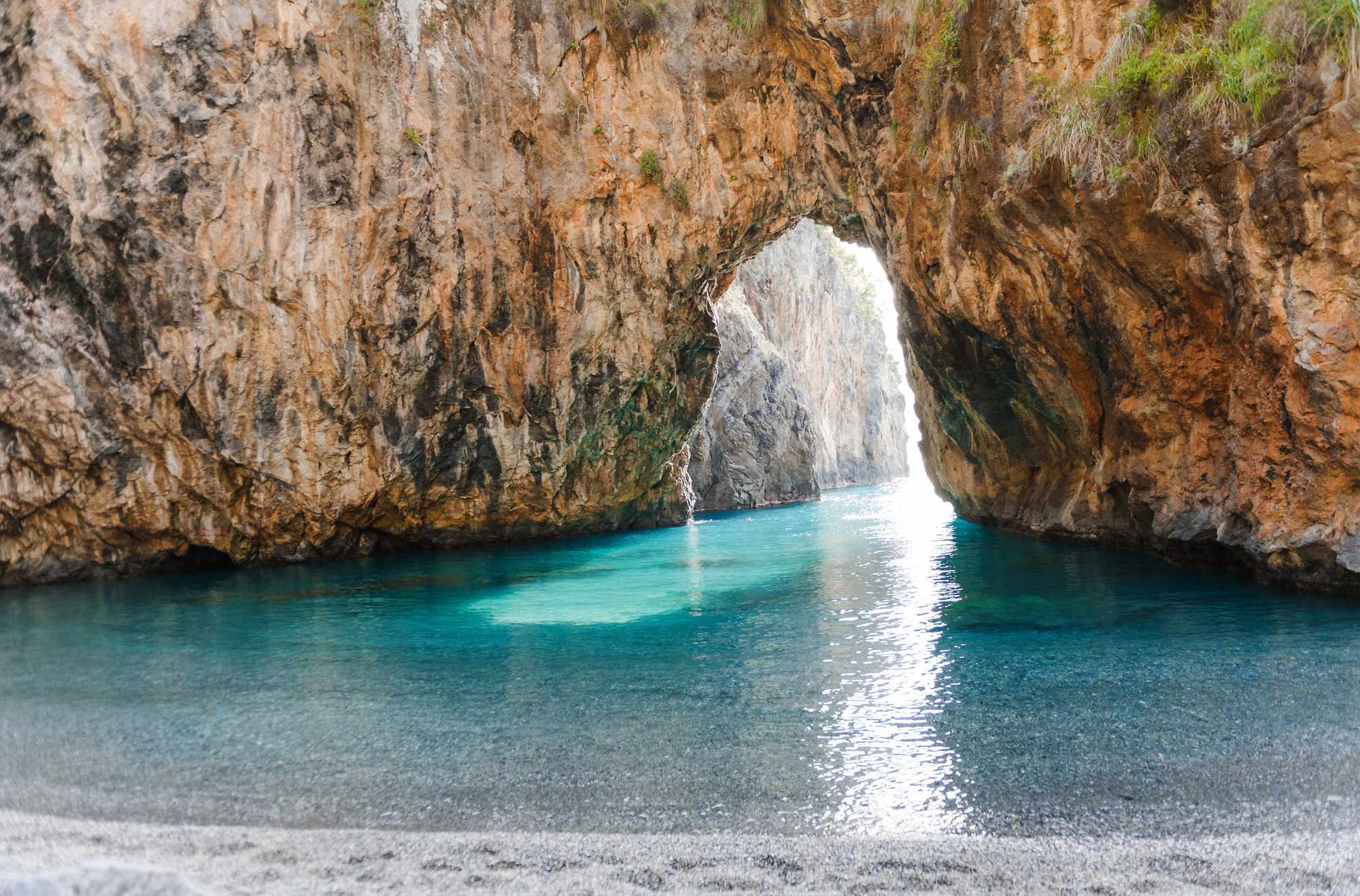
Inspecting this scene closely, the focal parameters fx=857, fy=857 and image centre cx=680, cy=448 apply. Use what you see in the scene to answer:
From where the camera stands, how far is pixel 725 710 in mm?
6164

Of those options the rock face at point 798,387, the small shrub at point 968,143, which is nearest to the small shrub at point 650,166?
the small shrub at point 968,143

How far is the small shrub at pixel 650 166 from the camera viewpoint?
1803cm

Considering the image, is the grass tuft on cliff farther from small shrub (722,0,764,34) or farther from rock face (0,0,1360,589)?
small shrub (722,0,764,34)

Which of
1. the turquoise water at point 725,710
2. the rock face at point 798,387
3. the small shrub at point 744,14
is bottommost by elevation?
the turquoise water at point 725,710

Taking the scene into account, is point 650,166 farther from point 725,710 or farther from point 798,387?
point 798,387

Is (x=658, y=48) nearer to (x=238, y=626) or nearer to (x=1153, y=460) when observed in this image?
(x=1153, y=460)

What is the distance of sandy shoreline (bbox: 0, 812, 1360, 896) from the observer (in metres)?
3.43

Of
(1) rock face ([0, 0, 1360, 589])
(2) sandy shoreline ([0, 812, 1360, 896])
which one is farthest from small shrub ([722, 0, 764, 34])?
(2) sandy shoreline ([0, 812, 1360, 896])

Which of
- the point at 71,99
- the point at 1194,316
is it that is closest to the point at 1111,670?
the point at 1194,316

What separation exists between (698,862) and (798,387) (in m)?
37.9

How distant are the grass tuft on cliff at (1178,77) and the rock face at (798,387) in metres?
15.5

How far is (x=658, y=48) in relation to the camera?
17.4 metres

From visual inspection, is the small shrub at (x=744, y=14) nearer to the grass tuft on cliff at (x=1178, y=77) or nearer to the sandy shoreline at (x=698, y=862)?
the grass tuft on cliff at (x=1178, y=77)

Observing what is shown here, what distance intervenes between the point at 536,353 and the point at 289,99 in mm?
7006
